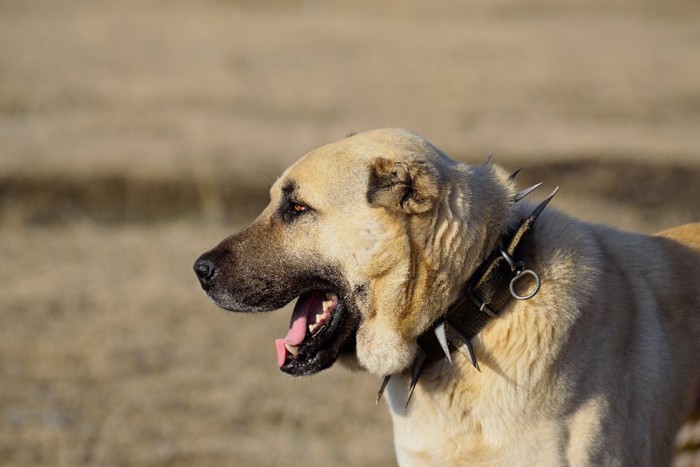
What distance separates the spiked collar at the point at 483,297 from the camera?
3500 millimetres

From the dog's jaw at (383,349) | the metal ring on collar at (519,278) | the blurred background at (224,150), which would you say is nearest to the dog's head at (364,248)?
the dog's jaw at (383,349)

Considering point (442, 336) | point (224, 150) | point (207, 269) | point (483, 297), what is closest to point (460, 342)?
point (442, 336)

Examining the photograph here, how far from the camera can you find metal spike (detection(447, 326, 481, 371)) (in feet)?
11.5

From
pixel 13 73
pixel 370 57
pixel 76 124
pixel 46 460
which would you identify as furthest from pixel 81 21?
pixel 46 460

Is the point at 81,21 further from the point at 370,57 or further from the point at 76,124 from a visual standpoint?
the point at 76,124

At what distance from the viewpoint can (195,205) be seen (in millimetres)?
11250

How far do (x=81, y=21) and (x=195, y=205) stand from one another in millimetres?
12356

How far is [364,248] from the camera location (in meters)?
3.61

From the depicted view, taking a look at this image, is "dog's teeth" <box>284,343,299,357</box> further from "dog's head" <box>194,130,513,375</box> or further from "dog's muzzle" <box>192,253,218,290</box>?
"dog's muzzle" <box>192,253,218,290</box>

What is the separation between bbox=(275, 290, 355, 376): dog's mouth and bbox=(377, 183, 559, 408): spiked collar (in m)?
0.30

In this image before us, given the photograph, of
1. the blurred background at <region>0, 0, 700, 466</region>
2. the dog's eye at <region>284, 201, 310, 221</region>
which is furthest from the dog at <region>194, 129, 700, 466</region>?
the blurred background at <region>0, 0, 700, 466</region>

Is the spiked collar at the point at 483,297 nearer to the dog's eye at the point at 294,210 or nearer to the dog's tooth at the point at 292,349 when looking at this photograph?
the dog's tooth at the point at 292,349

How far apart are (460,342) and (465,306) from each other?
13 centimetres

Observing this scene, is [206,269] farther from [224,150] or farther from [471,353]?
[224,150]
